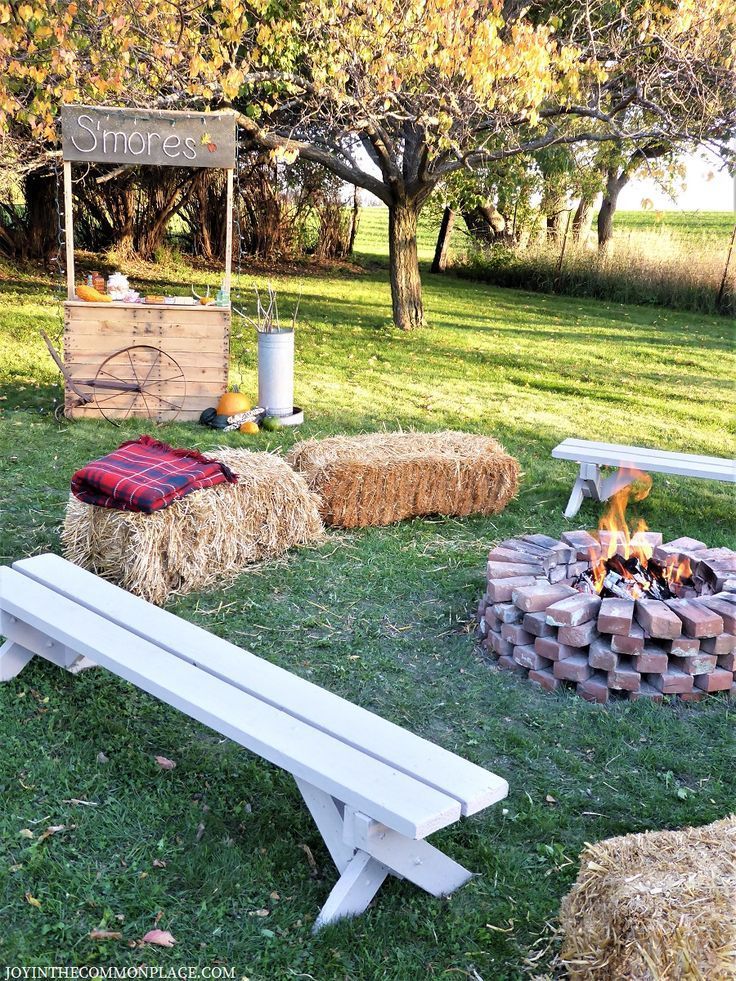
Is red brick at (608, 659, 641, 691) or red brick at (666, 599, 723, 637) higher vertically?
red brick at (666, 599, 723, 637)

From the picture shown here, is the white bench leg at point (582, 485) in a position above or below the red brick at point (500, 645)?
above

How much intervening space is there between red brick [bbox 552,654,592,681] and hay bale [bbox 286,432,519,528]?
1.94 meters

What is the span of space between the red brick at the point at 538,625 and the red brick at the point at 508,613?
8 centimetres

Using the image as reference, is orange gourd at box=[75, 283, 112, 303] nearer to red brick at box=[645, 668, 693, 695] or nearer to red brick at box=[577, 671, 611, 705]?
red brick at box=[577, 671, 611, 705]

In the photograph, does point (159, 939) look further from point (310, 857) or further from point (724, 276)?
point (724, 276)

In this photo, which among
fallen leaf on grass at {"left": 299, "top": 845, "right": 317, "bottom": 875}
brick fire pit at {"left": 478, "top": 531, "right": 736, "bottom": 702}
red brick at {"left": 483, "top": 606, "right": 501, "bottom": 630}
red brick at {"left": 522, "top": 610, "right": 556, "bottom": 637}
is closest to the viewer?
fallen leaf on grass at {"left": 299, "top": 845, "right": 317, "bottom": 875}

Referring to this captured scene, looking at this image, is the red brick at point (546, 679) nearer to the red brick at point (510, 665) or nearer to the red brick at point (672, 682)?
the red brick at point (510, 665)

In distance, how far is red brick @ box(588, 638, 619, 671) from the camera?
12.4 feet

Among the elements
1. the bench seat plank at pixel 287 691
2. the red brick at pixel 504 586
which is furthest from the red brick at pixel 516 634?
the bench seat plank at pixel 287 691

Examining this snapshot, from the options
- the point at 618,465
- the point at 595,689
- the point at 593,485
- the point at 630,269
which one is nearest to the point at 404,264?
the point at 630,269

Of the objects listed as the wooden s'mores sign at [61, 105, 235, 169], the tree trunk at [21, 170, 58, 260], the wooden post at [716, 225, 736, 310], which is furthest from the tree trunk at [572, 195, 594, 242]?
the wooden s'mores sign at [61, 105, 235, 169]

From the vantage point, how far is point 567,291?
17.1 metres

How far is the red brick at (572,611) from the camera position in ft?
12.4

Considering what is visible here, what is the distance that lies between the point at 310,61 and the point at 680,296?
370 inches
